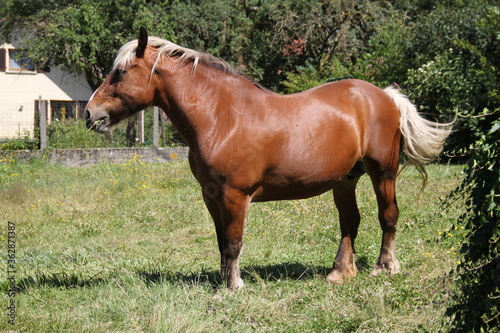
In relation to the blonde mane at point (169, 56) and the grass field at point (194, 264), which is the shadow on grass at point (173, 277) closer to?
the grass field at point (194, 264)

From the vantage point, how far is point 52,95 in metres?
27.5

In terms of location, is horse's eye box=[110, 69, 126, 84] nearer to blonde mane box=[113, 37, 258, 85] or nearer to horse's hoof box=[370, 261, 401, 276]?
blonde mane box=[113, 37, 258, 85]

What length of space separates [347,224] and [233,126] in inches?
67.5

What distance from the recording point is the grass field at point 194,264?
3.88 m

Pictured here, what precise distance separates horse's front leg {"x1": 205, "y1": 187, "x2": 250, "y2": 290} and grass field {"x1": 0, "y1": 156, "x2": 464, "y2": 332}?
0.65 feet

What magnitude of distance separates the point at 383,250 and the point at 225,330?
2.15m

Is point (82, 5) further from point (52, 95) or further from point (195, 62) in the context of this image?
point (195, 62)

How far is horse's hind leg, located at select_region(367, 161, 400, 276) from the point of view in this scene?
205 inches

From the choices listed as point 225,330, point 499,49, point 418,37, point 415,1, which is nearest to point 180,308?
point 225,330

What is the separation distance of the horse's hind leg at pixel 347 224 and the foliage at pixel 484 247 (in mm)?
2315

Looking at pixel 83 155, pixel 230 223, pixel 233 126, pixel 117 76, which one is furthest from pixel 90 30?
pixel 230 223

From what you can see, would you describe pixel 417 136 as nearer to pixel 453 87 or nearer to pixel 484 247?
pixel 484 247

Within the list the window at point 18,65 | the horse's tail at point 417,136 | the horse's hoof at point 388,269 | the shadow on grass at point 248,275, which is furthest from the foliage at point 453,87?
the window at point 18,65

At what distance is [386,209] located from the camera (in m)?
5.30
